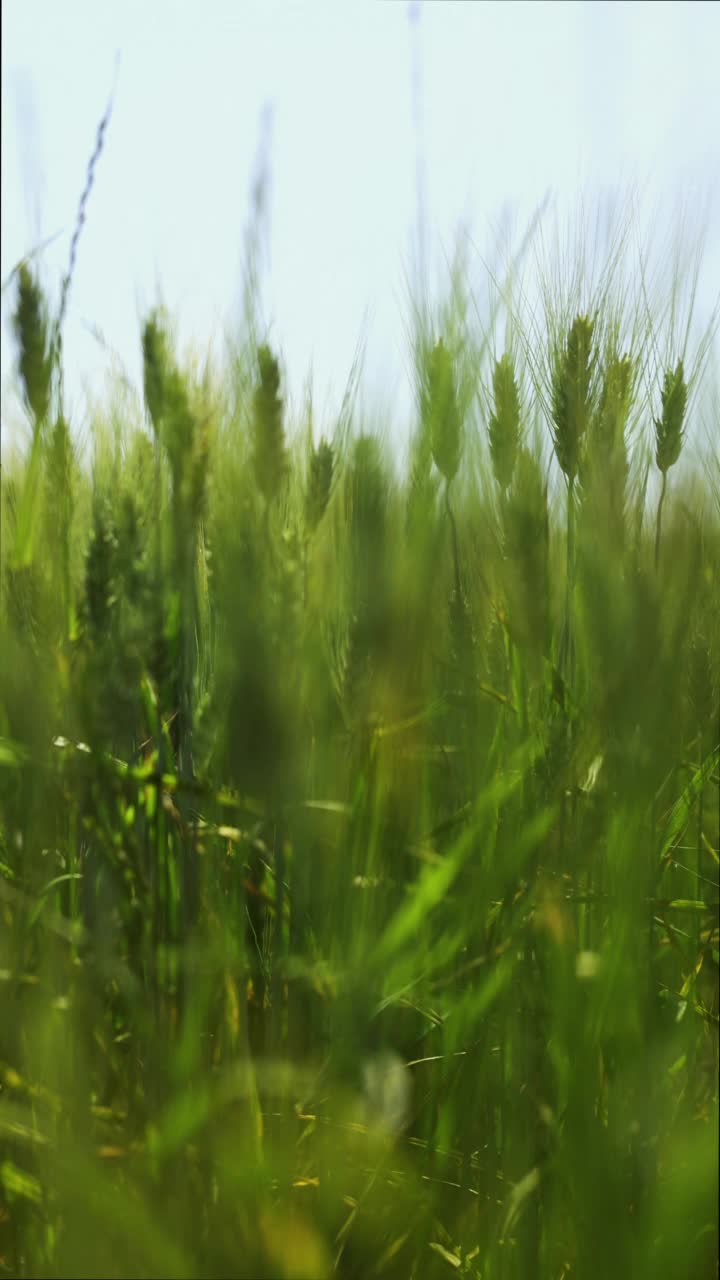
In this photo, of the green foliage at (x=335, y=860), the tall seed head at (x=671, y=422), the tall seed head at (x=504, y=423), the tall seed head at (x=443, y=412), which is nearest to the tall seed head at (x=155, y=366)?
the green foliage at (x=335, y=860)

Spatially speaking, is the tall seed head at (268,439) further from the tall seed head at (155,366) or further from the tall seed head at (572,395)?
the tall seed head at (572,395)

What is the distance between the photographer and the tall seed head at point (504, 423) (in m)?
0.74

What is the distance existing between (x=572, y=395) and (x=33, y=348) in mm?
344

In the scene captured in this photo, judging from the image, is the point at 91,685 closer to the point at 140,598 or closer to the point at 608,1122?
the point at 140,598

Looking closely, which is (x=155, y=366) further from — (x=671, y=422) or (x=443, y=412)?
(x=671, y=422)

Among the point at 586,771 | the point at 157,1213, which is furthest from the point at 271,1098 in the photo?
the point at 586,771

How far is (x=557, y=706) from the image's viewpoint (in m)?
0.67

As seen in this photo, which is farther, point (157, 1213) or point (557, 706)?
point (557, 706)

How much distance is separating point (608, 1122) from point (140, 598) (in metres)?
0.37

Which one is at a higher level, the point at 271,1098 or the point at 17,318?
the point at 17,318

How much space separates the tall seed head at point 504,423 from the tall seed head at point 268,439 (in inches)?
9.2

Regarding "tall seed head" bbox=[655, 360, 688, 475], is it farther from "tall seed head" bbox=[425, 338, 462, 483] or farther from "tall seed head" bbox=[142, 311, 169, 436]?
"tall seed head" bbox=[142, 311, 169, 436]

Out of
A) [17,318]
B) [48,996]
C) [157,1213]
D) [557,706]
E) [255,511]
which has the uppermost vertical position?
[17,318]

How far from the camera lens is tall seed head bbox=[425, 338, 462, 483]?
2.11 ft
